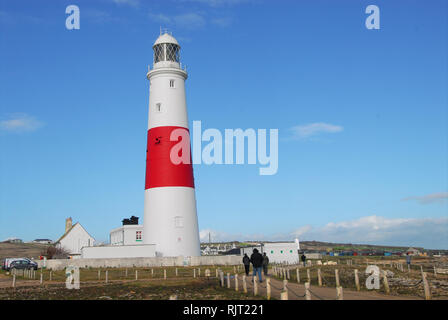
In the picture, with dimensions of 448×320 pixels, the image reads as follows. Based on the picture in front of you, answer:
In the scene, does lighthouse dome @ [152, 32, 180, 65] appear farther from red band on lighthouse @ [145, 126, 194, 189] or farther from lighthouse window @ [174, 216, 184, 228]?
lighthouse window @ [174, 216, 184, 228]

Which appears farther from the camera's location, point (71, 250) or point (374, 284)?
point (71, 250)

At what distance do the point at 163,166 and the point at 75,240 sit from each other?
3147 centimetres

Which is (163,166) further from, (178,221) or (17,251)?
(17,251)

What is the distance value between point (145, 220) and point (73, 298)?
23.6m

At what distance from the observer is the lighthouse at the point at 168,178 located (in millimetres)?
41844

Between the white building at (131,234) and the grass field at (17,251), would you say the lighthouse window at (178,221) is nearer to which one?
the white building at (131,234)

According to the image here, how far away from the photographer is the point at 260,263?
25.2 meters

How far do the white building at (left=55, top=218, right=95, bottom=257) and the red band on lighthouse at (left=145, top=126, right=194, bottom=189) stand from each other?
28287 mm

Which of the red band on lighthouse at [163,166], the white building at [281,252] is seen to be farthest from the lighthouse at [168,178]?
the white building at [281,252]

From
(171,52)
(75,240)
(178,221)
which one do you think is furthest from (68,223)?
(171,52)

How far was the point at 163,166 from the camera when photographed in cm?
4175
